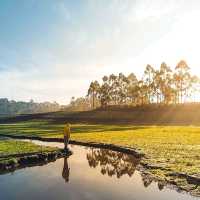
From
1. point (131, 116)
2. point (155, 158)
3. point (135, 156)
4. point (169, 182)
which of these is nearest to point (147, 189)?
point (169, 182)

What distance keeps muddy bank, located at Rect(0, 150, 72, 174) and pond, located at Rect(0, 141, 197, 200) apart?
1.16 metres

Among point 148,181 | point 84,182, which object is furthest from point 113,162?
point 148,181

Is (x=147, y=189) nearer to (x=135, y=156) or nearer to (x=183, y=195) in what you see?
(x=183, y=195)

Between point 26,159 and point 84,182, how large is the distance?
1030cm

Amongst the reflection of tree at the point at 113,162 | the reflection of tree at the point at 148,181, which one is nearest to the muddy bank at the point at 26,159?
the reflection of tree at the point at 113,162

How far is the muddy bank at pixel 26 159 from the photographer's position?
3008 cm

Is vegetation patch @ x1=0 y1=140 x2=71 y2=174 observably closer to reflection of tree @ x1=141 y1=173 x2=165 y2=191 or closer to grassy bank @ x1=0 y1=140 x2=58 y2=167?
grassy bank @ x1=0 y1=140 x2=58 y2=167

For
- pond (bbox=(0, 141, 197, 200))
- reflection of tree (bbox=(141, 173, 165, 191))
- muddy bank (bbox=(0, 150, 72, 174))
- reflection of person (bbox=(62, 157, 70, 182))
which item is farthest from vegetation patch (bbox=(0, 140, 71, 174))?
reflection of tree (bbox=(141, 173, 165, 191))

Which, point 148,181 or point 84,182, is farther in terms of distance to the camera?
point 84,182

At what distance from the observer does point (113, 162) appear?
34.6 m

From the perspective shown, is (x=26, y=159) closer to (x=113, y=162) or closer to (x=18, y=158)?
(x=18, y=158)

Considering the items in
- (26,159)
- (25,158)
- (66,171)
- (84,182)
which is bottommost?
(84,182)

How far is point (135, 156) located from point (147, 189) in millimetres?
13828

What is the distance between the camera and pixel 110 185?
80.0 ft
